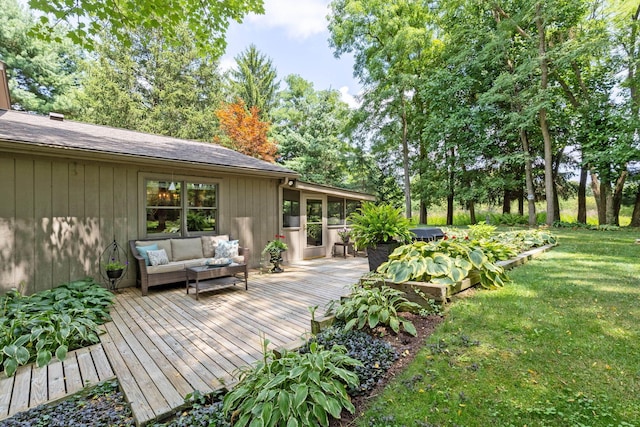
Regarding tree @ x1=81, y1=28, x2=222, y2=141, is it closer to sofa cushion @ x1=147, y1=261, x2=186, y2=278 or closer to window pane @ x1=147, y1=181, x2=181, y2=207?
window pane @ x1=147, y1=181, x2=181, y2=207

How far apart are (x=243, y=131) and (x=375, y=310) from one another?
15.6 m

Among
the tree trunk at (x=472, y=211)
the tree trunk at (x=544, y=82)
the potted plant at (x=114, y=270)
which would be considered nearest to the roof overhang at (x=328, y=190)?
the potted plant at (x=114, y=270)

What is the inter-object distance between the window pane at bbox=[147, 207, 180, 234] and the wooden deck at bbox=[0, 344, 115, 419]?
321 centimetres

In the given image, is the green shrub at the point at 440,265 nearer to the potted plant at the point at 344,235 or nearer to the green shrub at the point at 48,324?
the green shrub at the point at 48,324

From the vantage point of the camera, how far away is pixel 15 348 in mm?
2496

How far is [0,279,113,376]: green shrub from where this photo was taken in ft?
8.32

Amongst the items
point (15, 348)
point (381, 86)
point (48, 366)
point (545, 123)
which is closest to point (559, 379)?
point (48, 366)

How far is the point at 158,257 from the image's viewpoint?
503 centimetres

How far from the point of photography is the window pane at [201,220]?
6112 millimetres

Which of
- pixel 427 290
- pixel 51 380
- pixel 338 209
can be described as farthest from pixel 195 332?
pixel 338 209

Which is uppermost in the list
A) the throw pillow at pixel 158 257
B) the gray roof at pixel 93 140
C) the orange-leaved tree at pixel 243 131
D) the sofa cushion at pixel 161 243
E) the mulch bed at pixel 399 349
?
the orange-leaved tree at pixel 243 131

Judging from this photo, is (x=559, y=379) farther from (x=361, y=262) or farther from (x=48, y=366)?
(x=361, y=262)

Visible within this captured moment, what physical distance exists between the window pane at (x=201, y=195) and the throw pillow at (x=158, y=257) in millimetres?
1304

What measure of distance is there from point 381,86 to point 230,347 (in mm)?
15455
